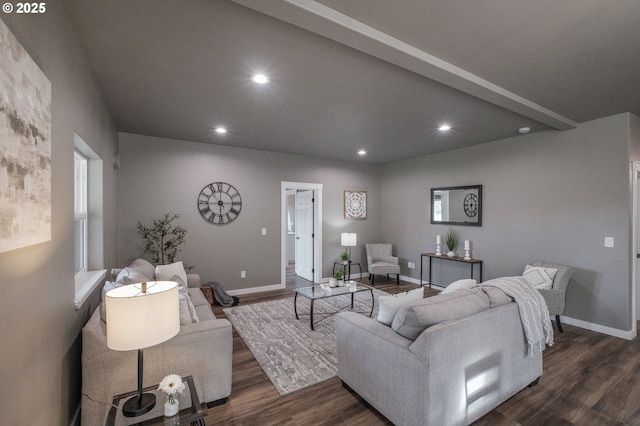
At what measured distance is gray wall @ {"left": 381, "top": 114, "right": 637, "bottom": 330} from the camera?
346 centimetres

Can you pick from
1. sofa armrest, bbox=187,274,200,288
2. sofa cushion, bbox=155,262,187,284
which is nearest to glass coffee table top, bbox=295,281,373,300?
sofa armrest, bbox=187,274,200,288

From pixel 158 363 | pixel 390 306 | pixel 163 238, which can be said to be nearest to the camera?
pixel 158 363

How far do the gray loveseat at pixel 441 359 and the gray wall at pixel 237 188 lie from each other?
3.25 m

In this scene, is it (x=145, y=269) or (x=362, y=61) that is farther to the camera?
(x=145, y=269)

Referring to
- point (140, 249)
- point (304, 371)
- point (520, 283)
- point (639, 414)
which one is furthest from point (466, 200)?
point (140, 249)

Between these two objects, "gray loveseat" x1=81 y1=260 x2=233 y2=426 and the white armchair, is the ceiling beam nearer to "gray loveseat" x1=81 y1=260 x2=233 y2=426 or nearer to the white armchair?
"gray loveseat" x1=81 y1=260 x2=233 y2=426

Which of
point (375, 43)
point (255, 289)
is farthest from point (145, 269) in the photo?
point (375, 43)

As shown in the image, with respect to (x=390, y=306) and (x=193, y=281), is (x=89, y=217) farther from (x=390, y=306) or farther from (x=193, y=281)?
(x=390, y=306)

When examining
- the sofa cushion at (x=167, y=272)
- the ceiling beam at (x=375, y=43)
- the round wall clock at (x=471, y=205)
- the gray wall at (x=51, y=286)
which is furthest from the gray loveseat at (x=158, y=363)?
the round wall clock at (x=471, y=205)

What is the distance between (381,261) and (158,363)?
491cm

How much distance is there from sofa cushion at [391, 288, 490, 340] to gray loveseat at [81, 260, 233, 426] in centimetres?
130

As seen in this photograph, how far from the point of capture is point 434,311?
72.6 inches

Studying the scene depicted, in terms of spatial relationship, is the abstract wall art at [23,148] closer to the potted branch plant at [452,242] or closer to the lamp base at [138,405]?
the lamp base at [138,405]

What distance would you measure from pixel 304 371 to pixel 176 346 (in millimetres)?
1196
